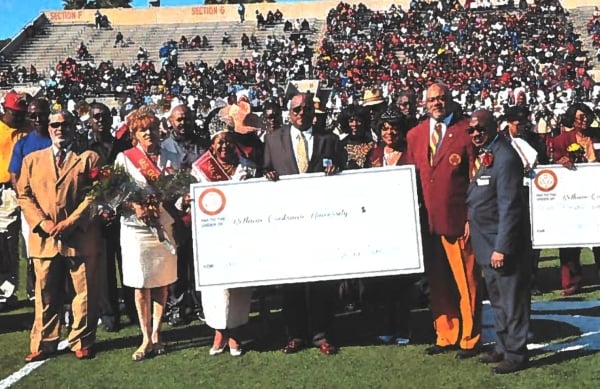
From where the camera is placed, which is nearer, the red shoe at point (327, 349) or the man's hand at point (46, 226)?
the man's hand at point (46, 226)

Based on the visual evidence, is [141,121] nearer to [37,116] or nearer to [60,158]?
[60,158]

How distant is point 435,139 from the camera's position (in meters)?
5.90

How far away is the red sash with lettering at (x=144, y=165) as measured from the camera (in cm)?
592

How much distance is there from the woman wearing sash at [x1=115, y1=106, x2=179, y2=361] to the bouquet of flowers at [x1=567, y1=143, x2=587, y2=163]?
3.99m

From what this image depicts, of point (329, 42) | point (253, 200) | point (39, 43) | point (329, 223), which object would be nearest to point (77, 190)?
point (253, 200)

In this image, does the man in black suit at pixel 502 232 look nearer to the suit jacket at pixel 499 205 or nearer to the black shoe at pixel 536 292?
the suit jacket at pixel 499 205

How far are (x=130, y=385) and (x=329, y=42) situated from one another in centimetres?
3850

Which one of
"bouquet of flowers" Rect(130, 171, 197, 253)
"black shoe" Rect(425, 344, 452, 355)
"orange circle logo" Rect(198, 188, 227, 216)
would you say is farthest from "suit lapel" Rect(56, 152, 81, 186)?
"black shoe" Rect(425, 344, 452, 355)

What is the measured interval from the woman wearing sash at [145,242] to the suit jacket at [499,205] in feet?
7.70

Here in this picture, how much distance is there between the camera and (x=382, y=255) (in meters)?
5.92

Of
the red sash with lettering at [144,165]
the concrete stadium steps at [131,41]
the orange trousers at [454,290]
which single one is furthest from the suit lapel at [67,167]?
the concrete stadium steps at [131,41]

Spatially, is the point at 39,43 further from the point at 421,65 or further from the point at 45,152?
the point at 45,152

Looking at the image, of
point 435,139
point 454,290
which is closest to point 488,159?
point 435,139

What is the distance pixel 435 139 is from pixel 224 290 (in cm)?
202
